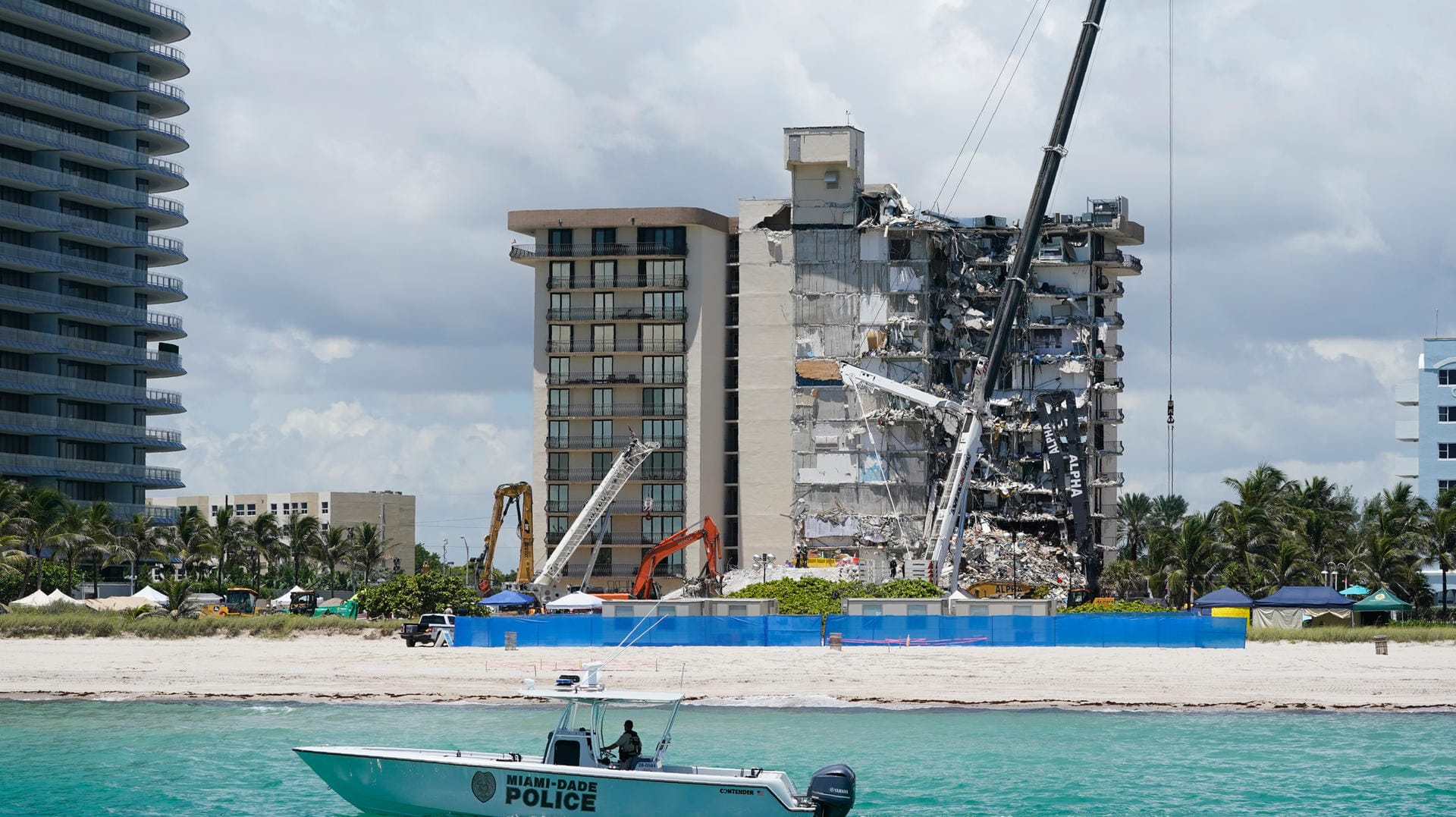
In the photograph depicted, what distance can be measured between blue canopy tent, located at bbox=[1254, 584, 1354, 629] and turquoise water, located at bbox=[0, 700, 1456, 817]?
31.8m

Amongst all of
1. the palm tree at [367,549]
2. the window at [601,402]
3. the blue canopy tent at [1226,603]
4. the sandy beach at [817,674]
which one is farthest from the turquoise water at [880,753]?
the palm tree at [367,549]

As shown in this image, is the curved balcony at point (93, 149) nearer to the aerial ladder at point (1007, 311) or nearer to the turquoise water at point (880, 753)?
the aerial ladder at point (1007, 311)

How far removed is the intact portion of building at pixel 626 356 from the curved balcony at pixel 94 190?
33.2 metres

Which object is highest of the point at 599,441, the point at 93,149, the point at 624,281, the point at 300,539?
the point at 93,149

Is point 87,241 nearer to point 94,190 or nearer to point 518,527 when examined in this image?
point 94,190

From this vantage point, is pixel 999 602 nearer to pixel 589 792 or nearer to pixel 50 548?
pixel 589 792

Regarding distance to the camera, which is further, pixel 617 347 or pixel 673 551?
pixel 617 347

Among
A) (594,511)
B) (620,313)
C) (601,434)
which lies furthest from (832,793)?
(620,313)

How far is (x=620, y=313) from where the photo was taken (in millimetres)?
126000

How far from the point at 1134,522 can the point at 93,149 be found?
8605cm

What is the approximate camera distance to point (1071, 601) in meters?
101

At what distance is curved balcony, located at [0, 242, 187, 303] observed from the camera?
128875 mm

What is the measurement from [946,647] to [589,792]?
1388 inches

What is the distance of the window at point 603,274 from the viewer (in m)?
126
